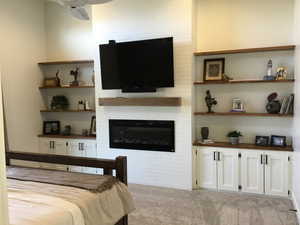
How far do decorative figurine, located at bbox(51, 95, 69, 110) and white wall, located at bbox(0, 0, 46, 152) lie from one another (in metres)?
0.27

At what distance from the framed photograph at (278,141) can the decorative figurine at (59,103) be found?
3.82m

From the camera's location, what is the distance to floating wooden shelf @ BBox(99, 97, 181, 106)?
4215 mm

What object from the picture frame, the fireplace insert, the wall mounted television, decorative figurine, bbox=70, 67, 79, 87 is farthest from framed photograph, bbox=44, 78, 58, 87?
the fireplace insert

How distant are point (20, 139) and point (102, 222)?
11.1 feet

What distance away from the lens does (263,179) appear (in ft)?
13.0

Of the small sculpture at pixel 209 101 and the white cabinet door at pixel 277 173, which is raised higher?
the small sculpture at pixel 209 101

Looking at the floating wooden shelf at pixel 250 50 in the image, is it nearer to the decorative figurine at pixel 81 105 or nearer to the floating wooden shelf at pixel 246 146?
the floating wooden shelf at pixel 246 146

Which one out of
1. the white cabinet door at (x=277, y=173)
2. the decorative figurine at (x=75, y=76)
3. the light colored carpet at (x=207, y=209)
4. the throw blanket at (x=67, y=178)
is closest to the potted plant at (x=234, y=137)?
the white cabinet door at (x=277, y=173)

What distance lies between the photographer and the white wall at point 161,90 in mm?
4203

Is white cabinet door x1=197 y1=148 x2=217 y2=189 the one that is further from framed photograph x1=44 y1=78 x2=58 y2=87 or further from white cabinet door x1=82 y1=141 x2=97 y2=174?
framed photograph x1=44 y1=78 x2=58 y2=87

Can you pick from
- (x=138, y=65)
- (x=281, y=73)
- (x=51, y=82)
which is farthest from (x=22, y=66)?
(x=281, y=73)

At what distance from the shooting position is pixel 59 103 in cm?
541

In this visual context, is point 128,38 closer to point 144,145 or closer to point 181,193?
point 144,145

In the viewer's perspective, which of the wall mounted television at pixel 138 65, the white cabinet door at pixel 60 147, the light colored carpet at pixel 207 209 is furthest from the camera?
the white cabinet door at pixel 60 147
